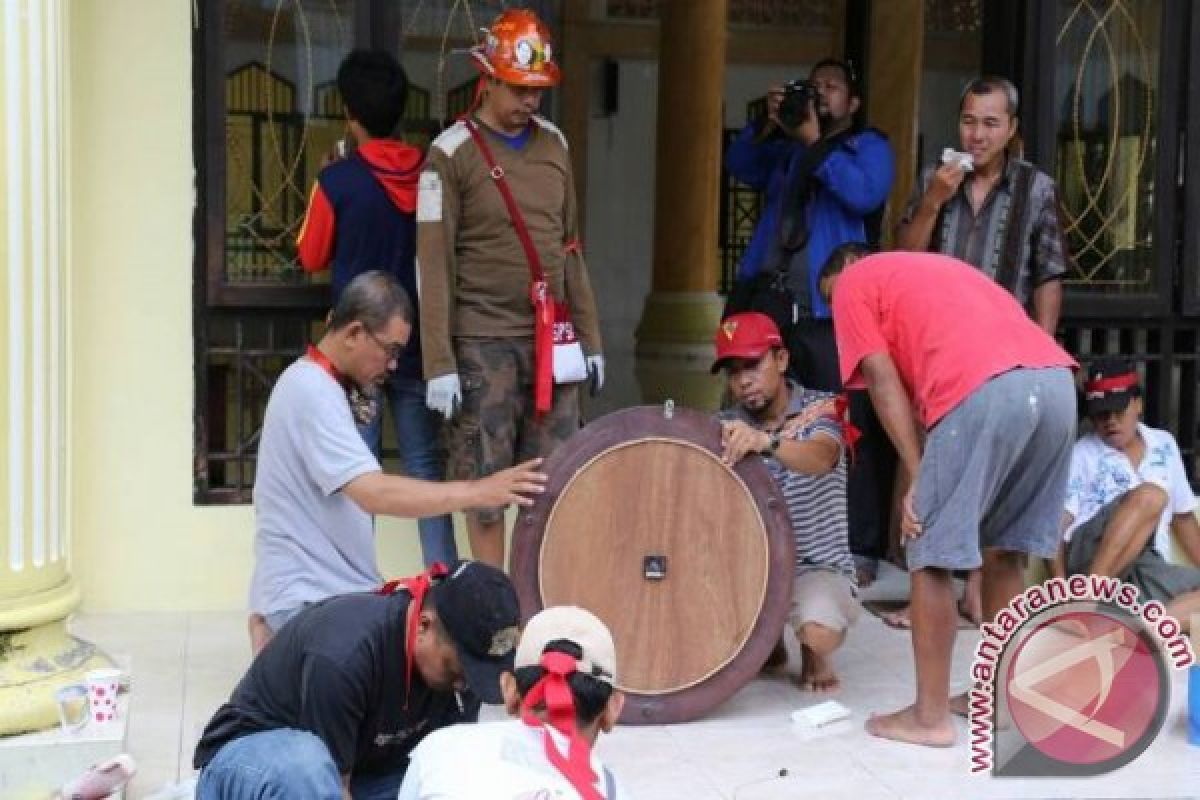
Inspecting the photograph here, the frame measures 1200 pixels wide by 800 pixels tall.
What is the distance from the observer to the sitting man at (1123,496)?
5801mm

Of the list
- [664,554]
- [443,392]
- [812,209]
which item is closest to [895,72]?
[812,209]

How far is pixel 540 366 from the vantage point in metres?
5.40

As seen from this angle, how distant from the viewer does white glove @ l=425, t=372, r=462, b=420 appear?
525 cm

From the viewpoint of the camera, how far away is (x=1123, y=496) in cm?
586

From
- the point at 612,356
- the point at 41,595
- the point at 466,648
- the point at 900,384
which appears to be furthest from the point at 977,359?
the point at 612,356

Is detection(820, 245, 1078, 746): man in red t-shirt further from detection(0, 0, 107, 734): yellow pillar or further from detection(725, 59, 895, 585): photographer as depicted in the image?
detection(0, 0, 107, 734): yellow pillar

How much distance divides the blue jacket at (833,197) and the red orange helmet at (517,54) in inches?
48.1

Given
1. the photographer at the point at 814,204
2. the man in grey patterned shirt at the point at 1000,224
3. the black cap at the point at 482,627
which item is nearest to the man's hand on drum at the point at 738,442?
the man in grey patterned shirt at the point at 1000,224

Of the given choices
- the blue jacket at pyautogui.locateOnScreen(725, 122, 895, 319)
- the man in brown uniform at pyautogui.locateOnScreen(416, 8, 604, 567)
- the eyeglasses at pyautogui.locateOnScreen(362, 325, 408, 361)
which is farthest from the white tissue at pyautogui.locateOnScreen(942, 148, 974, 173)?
the eyeglasses at pyautogui.locateOnScreen(362, 325, 408, 361)

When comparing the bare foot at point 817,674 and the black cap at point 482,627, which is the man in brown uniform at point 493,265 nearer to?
the bare foot at point 817,674

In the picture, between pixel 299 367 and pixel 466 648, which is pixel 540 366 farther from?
pixel 466 648

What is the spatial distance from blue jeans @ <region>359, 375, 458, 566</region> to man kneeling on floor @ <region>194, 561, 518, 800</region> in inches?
93.0

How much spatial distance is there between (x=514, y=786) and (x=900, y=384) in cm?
241

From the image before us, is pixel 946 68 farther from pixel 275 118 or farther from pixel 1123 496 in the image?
pixel 275 118
